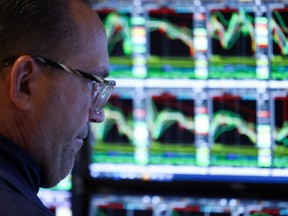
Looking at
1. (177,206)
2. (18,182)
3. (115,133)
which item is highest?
(18,182)

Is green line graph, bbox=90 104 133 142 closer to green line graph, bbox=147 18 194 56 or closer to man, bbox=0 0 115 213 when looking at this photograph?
green line graph, bbox=147 18 194 56

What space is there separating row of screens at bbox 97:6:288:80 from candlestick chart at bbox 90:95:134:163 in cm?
10

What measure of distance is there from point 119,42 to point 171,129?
1.02 feet

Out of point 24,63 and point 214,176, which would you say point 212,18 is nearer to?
point 214,176

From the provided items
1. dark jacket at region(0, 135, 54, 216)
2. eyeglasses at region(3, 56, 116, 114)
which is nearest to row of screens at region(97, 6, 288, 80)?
eyeglasses at region(3, 56, 116, 114)

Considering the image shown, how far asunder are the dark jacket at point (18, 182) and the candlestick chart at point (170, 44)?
999 millimetres

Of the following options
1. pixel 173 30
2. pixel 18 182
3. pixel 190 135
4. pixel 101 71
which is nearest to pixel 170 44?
pixel 173 30

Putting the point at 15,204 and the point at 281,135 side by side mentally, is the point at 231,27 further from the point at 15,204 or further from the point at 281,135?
the point at 15,204

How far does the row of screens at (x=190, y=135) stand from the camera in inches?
88.1

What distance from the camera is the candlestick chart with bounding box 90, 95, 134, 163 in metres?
2.34

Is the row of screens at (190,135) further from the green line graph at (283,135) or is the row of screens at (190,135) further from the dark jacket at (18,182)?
the dark jacket at (18,182)

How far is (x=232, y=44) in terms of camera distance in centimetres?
225

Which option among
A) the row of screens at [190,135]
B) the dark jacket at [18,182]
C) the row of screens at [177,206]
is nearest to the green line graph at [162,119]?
the row of screens at [190,135]

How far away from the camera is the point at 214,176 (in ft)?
7.50
